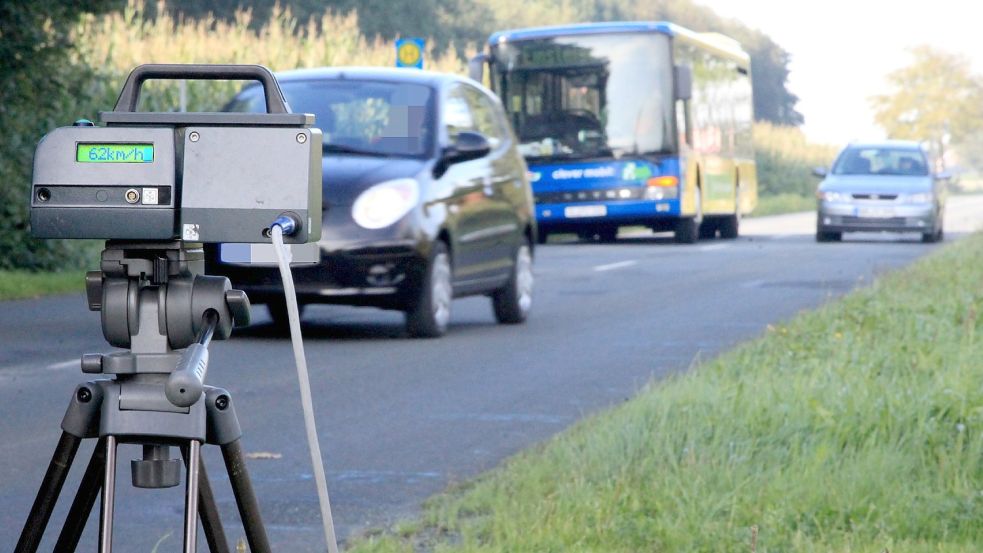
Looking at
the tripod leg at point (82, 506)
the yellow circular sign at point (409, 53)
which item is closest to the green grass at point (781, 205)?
the yellow circular sign at point (409, 53)

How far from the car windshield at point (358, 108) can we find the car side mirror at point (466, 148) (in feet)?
0.49

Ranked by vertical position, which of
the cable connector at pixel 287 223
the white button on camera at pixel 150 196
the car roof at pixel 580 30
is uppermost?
the car roof at pixel 580 30

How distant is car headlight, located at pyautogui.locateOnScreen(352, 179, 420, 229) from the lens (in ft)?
35.5

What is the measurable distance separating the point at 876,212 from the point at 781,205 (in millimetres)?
31688

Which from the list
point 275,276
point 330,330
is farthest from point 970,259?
point 275,276

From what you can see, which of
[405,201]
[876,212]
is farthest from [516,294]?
[876,212]

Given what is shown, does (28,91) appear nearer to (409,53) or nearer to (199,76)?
(409,53)

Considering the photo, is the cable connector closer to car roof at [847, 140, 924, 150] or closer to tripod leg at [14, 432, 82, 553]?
tripod leg at [14, 432, 82, 553]

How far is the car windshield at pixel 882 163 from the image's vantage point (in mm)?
28734

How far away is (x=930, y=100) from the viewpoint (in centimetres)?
11538

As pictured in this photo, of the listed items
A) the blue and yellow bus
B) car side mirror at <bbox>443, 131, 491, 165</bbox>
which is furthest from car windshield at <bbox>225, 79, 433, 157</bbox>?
the blue and yellow bus

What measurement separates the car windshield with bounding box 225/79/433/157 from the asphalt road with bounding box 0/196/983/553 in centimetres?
121

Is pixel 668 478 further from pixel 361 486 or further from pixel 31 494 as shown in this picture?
pixel 31 494

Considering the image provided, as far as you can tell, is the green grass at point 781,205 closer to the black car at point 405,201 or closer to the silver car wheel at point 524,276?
the silver car wheel at point 524,276
